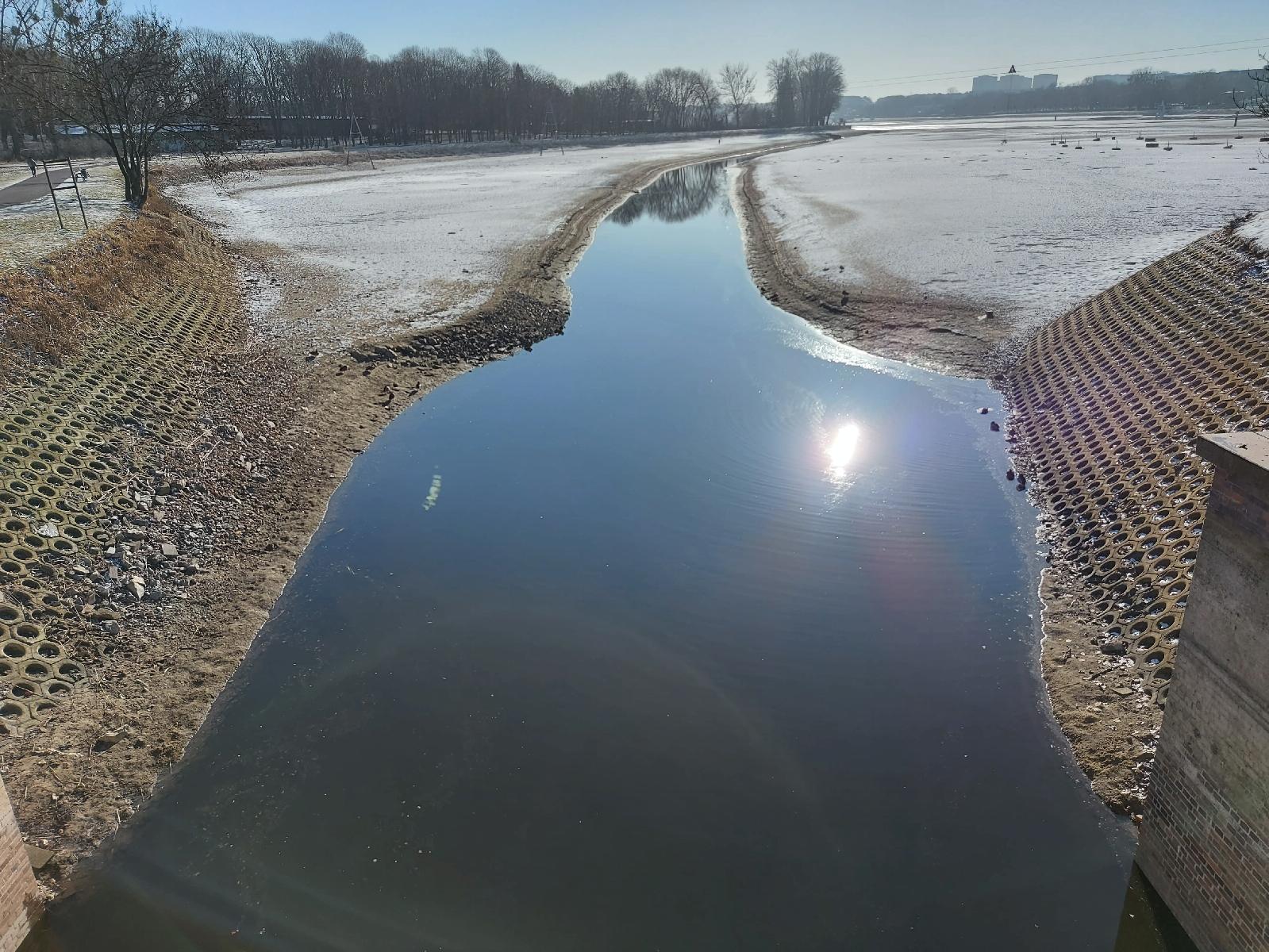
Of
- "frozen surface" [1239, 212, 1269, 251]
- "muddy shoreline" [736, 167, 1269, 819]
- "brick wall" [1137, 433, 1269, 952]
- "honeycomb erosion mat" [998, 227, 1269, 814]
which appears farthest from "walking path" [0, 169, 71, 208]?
"frozen surface" [1239, 212, 1269, 251]

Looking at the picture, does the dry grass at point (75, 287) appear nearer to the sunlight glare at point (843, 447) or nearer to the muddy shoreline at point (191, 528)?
the muddy shoreline at point (191, 528)

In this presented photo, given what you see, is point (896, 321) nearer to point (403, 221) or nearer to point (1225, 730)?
point (1225, 730)

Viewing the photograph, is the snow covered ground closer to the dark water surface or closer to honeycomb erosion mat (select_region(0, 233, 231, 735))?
honeycomb erosion mat (select_region(0, 233, 231, 735))

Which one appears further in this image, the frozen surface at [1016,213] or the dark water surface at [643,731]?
the frozen surface at [1016,213]

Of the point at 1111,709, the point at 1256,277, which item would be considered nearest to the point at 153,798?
the point at 1111,709

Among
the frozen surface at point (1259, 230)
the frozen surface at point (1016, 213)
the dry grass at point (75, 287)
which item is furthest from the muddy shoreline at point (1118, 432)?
Result: the dry grass at point (75, 287)

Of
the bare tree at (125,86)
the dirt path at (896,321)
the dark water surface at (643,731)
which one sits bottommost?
the dark water surface at (643,731)
